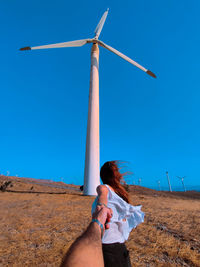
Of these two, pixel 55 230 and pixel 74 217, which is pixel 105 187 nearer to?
pixel 55 230

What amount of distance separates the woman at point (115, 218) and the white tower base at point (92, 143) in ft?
50.6

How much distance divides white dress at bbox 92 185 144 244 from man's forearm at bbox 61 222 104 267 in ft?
2.26

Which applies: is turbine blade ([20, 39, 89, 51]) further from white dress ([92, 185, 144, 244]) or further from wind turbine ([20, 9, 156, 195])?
white dress ([92, 185, 144, 244])

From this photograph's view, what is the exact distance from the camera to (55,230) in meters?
7.43

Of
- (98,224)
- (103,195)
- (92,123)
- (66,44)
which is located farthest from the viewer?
(66,44)

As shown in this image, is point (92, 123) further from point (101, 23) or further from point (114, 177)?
point (101, 23)

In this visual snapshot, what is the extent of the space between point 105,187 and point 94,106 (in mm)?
18488

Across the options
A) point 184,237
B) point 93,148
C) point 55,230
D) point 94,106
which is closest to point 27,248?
point 55,230

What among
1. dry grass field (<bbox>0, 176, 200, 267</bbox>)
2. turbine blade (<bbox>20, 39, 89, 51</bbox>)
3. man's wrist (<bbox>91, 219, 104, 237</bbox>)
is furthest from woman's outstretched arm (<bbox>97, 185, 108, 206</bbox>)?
turbine blade (<bbox>20, 39, 89, 51</bbox>)

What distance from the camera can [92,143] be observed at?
61.6 ft

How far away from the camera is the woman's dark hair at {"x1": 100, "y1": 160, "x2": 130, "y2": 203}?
8.36ft

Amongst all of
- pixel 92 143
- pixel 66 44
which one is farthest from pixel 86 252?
pixel 66 44

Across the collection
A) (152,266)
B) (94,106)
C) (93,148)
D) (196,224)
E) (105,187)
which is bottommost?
(152,266)

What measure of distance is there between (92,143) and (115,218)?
654 inches
